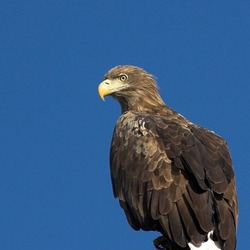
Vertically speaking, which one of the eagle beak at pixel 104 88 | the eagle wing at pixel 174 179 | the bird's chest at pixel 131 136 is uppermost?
the eagle beak at pixel 104 88

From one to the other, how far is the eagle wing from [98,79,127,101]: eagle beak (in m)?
1.40

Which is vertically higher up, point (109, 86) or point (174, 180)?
point (109, 86)

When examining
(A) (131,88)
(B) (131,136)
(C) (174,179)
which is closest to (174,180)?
(C) (174,179)

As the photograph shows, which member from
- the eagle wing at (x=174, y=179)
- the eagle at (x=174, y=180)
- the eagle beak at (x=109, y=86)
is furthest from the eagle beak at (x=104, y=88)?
the eagle wing at (x=174, y=179)

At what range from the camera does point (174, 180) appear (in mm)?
14578

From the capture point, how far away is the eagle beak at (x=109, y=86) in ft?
56.7

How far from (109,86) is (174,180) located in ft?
10.7

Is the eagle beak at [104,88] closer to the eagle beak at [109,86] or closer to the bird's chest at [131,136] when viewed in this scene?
the eagle beak at [109,86]

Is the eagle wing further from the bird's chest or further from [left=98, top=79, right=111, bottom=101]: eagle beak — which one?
[left=98, top=79, right=111, bottom=101]: eagle beak

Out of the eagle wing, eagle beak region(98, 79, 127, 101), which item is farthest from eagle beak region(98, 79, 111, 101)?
the eagle wing

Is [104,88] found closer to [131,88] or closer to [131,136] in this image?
[131,88]

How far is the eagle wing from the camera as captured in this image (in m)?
14.2

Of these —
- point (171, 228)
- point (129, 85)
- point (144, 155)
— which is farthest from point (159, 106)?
point (171, 228)

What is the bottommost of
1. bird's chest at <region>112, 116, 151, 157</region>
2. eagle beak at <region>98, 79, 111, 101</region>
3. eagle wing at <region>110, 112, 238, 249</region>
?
eagle wing at <region>110, 112, 238, 249</region>
